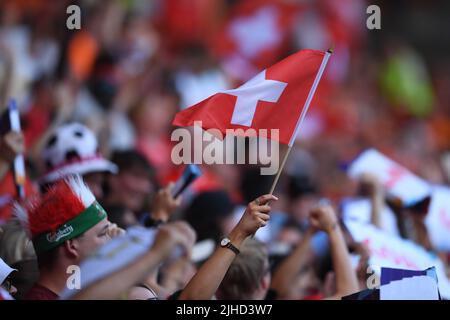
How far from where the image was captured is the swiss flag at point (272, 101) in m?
5.23

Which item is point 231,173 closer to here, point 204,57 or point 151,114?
→ point 151,114

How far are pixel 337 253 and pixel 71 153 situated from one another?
2005 millimetres

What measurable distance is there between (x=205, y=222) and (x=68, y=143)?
118 cm

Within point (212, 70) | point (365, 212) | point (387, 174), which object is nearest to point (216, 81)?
point (212, 70)

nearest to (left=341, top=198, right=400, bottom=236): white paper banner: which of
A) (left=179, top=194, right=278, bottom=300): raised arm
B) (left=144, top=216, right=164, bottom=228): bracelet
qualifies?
(left=144, top=216, right=164, bottom=228): bracelet

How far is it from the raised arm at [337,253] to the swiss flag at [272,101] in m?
0.88

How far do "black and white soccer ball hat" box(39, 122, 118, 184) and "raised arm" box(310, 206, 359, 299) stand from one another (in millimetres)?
1630

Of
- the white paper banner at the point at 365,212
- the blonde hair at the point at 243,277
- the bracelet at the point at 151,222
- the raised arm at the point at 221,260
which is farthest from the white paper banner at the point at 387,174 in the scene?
the raised arm at the point at 221,260

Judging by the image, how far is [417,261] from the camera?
21.1 feet

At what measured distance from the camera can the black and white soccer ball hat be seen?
693cm

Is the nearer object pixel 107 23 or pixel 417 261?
pixel 417 261

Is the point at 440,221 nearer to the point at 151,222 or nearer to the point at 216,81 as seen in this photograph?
the point at 151,222
